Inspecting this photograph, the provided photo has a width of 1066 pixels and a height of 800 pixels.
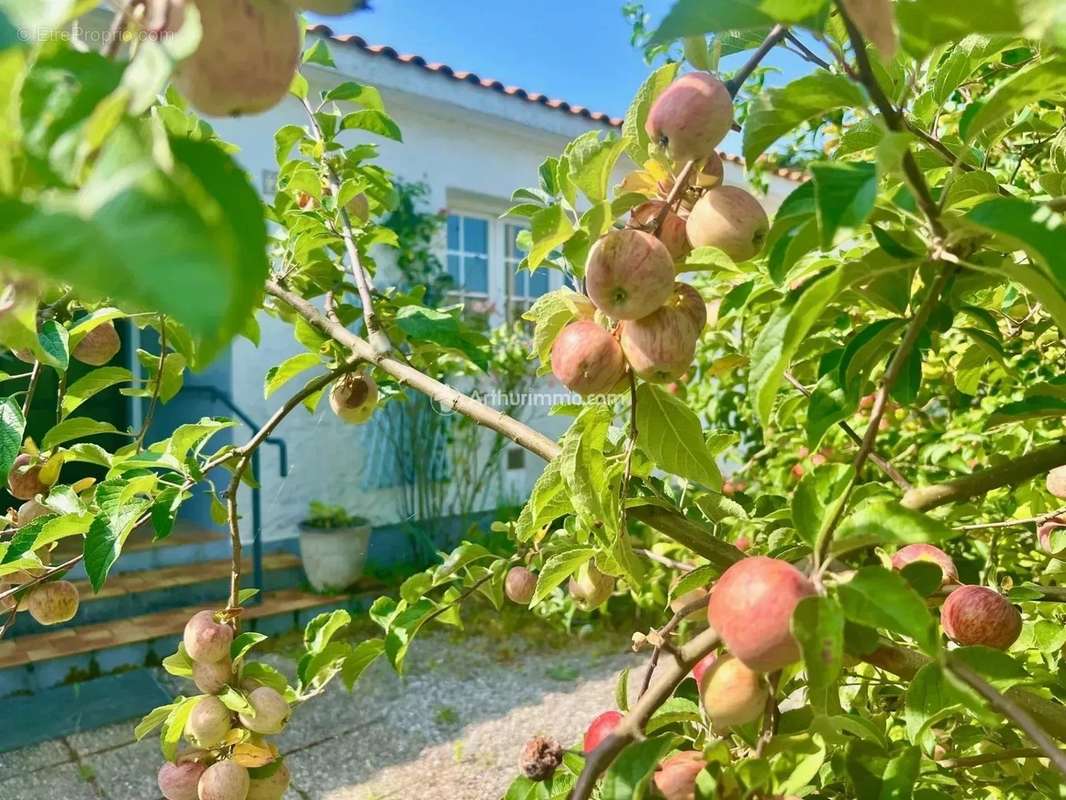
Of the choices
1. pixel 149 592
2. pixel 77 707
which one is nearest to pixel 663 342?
pixel 77 707

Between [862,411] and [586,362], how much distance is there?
180cm

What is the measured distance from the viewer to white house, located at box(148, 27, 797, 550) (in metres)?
4.73

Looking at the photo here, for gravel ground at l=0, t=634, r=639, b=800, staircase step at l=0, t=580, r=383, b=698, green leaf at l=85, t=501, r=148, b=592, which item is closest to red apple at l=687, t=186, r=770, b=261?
green leaf at l=85, t=501, r=148, b=592

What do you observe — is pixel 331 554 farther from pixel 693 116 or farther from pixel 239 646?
pixel 693 116

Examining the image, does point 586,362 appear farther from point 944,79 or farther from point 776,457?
point 776,457

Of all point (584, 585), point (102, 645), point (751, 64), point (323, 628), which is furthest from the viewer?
point (102, 645)

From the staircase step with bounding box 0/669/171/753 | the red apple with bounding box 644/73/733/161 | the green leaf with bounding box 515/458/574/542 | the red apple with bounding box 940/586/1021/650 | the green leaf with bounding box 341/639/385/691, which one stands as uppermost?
the red apple with bounding box 644/73/733/161

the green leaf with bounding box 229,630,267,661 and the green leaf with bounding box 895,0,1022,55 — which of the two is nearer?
the green leaf with bounding box 895,0,1022,55

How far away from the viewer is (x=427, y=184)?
5496mm

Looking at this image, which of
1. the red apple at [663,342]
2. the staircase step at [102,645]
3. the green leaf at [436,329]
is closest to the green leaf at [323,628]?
the green leaf at [436,329]

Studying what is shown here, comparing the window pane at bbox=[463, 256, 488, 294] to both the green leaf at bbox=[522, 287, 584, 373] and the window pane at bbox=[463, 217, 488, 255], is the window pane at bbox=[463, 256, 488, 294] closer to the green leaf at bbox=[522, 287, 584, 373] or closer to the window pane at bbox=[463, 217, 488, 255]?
the window pane at bbox=[463, 217, 488, 255]

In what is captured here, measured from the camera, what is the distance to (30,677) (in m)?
3.64

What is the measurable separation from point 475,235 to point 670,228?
5532 mm

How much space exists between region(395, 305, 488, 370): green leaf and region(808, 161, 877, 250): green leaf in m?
0.75
